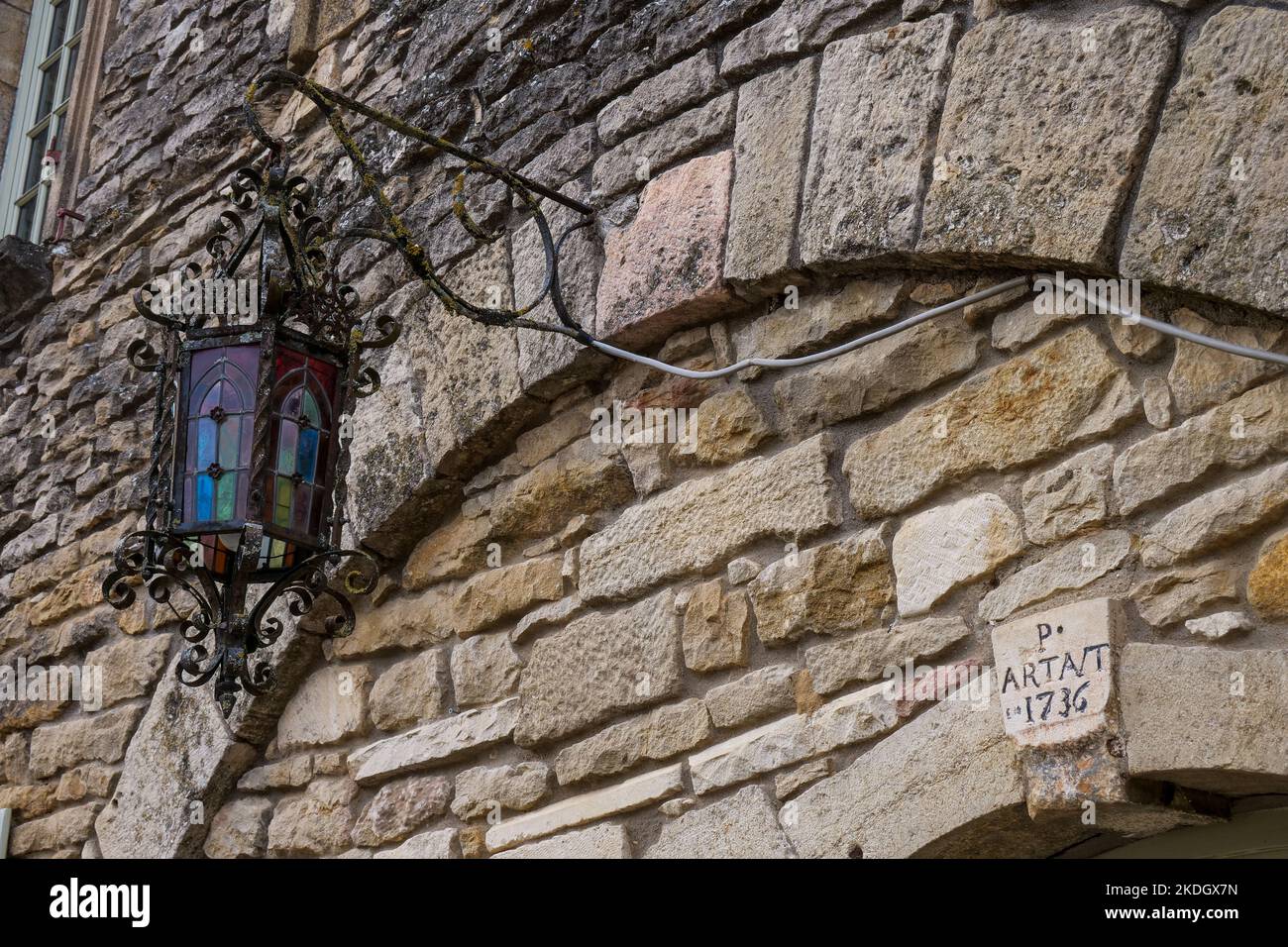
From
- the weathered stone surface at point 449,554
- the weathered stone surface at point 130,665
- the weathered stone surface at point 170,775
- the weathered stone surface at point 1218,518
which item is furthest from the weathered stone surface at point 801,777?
the weathered stone surface at point 130,665

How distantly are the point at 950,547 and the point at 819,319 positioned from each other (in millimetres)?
502

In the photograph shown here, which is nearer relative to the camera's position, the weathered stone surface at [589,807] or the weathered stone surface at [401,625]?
the weathered stone surface at [589,807]

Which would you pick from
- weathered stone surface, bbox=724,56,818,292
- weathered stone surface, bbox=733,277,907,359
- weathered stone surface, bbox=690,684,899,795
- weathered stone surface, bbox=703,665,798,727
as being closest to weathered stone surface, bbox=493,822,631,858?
weathered stone surface, bbox=690,684,899,795

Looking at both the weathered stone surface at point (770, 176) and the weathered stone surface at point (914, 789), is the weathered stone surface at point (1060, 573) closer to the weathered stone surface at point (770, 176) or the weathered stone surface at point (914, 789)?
the weathered stone surface at point (914, 789)

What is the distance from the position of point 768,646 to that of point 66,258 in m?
3.23

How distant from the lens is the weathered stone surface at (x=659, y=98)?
2.82 meters

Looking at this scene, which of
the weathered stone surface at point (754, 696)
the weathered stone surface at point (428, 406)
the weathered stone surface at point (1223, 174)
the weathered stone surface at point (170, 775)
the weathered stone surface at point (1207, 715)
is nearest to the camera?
the weathered stone surface at point (1207, 715)

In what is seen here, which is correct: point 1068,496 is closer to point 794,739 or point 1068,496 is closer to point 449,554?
point 794,739

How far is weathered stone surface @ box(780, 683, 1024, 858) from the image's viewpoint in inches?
81.5

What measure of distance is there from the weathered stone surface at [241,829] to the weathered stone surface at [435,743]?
0.95 ft

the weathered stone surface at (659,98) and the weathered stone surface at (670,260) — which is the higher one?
the weathered stone surface at (659,98)

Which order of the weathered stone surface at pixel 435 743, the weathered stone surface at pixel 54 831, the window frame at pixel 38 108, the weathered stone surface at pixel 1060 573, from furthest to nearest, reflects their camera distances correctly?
the window frame at pixel 38 108
the weathered stone surface at pixel 54 831
the weathered stone surface at pixel 435 743
the weathered stone surface at pixel 1060 573

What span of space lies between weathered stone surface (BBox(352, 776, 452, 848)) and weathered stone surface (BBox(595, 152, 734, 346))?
978mm

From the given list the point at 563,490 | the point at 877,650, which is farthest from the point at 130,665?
the point at 877,650
